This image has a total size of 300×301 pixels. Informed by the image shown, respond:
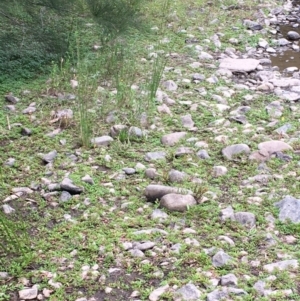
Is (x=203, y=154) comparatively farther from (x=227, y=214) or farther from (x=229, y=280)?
(x=229, y=280)

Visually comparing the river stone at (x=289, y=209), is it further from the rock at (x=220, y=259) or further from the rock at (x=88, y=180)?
the rock at (x=88, y=180)

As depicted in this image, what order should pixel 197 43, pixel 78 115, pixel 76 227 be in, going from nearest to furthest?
pixel 76 227 → pixel 78 115 → pixel 197 43

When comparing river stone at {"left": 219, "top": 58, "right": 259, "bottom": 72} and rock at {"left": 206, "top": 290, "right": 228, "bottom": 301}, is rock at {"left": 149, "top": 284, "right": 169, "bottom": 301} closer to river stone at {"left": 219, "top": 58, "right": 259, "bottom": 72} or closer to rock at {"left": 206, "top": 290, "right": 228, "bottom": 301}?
rock at {"left": 206, "top": 290, "right": 228, "bottom": 301}

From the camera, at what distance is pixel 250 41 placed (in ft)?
17.5

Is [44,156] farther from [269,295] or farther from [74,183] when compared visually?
[269,295]

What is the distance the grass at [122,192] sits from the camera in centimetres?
212

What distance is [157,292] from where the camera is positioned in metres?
2.01

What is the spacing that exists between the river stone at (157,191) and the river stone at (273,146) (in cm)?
69

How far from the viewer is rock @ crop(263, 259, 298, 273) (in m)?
2.11

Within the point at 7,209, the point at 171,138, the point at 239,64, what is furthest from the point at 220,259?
the point at 239,64

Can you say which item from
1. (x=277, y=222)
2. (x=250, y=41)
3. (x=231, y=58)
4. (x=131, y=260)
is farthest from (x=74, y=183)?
(x=250, y=41)

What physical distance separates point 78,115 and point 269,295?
1.92 m

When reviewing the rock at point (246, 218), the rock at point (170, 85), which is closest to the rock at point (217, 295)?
the rock at point (246, 218)

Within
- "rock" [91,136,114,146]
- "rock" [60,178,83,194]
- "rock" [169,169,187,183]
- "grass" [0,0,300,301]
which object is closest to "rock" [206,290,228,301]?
"grass" [0,0,300,301]
